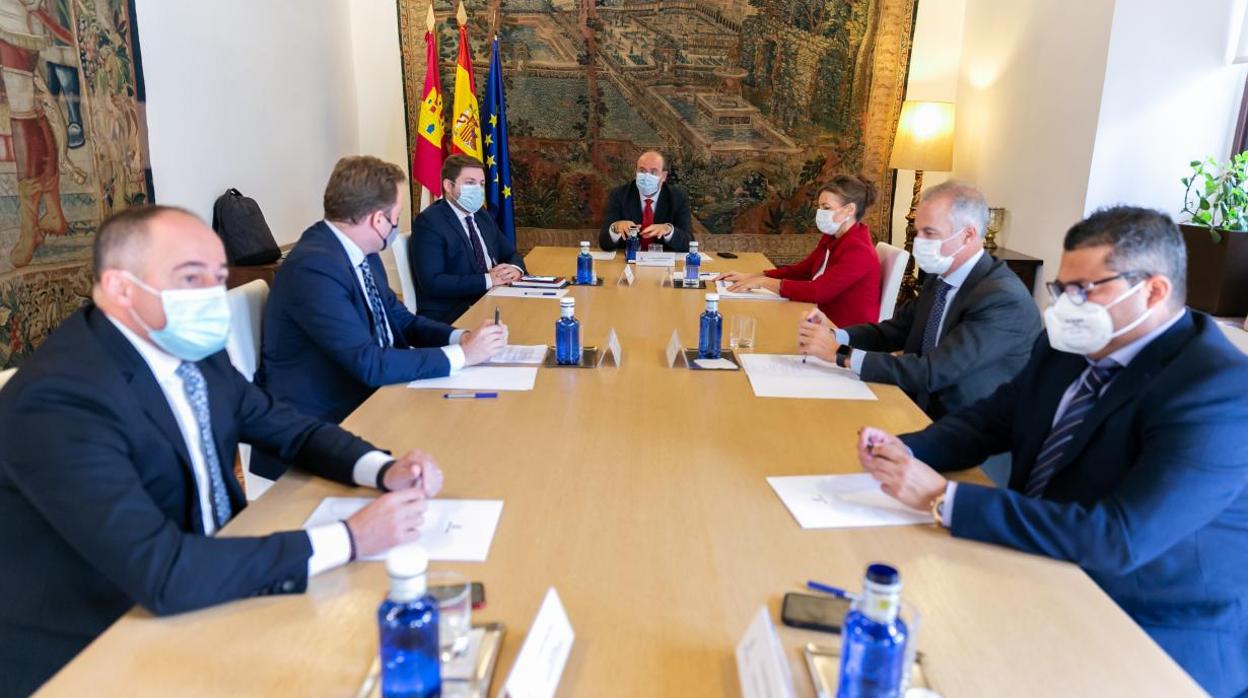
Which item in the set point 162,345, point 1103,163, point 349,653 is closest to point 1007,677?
point 349,653

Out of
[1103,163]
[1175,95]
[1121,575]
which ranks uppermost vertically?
[1175,95]

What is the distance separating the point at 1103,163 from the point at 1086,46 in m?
0.61

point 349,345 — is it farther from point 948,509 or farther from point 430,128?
point 430,128

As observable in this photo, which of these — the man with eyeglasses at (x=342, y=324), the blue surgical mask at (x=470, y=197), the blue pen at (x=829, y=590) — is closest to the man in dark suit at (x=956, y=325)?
the man with eyeglasses at (x=342, y=324)

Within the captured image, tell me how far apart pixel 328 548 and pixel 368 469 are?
0.97 feet

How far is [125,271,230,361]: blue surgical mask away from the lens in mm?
1261

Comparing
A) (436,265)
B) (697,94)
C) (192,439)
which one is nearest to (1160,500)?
(192,439)

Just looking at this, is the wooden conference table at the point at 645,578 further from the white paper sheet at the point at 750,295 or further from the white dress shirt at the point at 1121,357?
the white paper sheet at the point at 750,295

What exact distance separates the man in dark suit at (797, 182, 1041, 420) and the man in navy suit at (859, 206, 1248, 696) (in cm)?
61

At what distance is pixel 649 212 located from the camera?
495 centimetres

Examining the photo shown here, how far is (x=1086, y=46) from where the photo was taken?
395cm

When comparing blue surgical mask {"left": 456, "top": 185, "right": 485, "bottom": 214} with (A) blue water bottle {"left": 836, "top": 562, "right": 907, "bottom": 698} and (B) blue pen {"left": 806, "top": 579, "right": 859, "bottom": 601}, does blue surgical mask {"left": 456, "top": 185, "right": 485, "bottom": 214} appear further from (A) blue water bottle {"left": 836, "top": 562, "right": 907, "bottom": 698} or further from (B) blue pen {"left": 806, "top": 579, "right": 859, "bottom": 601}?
(A) blue water bottle {"left": 836, "top": 562, "right": 907, "bottom": 698}

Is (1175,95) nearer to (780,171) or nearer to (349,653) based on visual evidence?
(780,171)

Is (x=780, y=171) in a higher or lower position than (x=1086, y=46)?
lower
